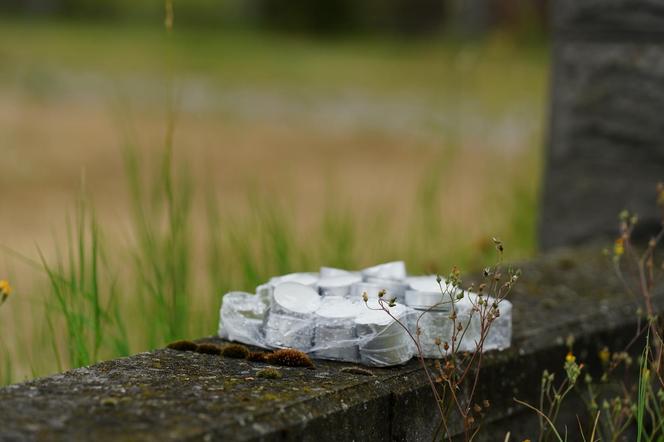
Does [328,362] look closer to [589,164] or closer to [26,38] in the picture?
[589,164]

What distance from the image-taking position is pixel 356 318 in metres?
1.85

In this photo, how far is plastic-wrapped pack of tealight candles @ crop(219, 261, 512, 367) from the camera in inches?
71.9

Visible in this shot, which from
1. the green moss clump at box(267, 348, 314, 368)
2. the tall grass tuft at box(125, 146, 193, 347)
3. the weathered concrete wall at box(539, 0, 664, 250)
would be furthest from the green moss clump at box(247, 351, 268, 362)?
the weathered concrete wall at box(539, 0, 664, 250)

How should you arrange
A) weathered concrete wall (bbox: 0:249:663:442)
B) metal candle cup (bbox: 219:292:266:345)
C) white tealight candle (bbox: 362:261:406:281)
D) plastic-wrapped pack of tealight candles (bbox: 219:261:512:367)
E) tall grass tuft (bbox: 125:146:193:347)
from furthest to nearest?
tall grass tuft (bbox: 125:146:193:347) → white tealight candle (bbox: 362:261:406:281) → metal candle cup (bbox: 219:292:266:345) → plastic-wrapped pack of tealight candles (bbox: 219:261:512:367) → weathered concrete wall (bbox: 0:249:663:442)

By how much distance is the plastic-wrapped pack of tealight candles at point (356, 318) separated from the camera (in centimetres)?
183

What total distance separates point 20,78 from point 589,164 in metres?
9.07

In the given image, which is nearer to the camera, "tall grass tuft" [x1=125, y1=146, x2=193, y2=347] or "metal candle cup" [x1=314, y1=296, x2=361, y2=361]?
"metal candle cup" [x1=314, y1=296, x2=361, y2=361]

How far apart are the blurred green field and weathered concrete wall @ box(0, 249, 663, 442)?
40 centimetres

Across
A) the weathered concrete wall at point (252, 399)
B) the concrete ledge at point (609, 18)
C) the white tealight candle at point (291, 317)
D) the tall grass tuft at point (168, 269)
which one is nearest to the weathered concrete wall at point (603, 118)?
the concrete ledge at point (609, 18)

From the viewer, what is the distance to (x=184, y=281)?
8.05 feet

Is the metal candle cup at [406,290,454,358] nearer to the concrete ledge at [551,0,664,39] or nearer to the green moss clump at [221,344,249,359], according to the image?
the green moss clump at [221,344,249,359]

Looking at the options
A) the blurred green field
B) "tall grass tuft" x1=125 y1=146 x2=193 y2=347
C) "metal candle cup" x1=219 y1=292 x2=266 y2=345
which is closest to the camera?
"metal candle cup" x1=219 y1=292 x2=266 y2=345

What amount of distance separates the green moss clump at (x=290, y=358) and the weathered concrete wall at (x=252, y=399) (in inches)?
0.8

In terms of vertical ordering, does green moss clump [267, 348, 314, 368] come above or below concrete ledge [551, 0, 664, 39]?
below
